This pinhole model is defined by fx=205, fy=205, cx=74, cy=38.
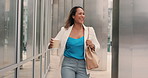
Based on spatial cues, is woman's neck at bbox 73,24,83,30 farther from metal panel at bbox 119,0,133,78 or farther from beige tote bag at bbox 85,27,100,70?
metal panel at bbox 119,0,133,78

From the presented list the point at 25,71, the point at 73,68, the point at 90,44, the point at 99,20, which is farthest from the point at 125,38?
the point at 99,20

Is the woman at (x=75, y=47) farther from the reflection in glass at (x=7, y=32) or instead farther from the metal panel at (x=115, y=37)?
the metal panel at (x=115, y=37)

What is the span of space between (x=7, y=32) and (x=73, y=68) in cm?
87

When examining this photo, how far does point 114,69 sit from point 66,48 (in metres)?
1.18

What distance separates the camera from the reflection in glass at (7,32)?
2.00 m

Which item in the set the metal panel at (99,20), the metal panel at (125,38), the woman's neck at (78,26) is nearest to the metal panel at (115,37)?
the metal panel at (125,38)

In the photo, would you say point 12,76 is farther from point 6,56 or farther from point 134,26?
point 134,26

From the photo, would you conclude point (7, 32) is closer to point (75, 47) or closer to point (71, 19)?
point (75, 47)

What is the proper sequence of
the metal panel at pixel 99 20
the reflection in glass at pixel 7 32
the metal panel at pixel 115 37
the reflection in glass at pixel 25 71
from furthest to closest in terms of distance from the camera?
the metal panel at pixel 99 20 < the reflection in glass at pixel 25 71 < the reflection in glass at pixel 7 32 < the metal panel at pixel 115 37

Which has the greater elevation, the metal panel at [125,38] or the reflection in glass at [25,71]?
the metal panel at [125,38]

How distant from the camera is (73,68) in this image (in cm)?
247

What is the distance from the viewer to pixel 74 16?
270 centimetres

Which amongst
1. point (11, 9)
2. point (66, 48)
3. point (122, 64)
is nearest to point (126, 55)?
point (122, 64)

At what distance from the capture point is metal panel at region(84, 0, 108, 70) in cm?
870
